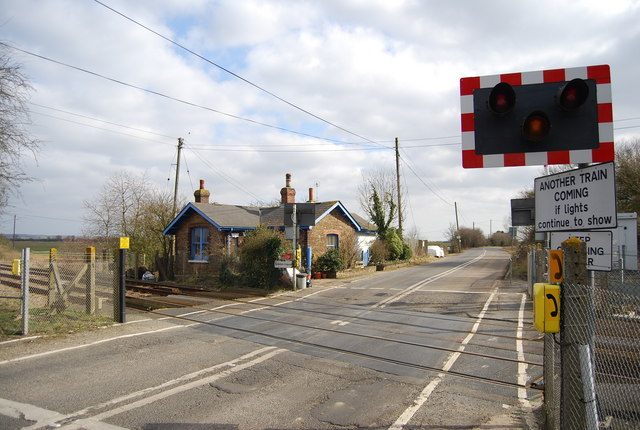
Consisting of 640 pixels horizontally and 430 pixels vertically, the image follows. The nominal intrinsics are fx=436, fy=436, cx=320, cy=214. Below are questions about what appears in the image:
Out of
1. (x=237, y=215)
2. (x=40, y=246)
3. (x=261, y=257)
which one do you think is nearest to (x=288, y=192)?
(x=237, y=215)

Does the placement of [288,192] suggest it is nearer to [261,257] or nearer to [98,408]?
[261,257]

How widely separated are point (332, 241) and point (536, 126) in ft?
80.4

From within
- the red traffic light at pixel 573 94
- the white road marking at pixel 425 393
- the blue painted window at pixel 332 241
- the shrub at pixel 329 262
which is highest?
the red traffic light at pixel 573 94

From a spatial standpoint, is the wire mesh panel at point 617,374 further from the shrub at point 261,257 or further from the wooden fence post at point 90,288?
the shrub at point 261,257

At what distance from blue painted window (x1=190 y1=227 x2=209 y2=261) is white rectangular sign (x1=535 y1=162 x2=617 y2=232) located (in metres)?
23.2

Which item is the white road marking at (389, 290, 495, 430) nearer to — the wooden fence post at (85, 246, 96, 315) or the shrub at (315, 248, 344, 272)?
the wooden fence post at (85, 246, 96, 315)

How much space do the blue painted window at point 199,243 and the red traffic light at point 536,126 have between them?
23.3 meters

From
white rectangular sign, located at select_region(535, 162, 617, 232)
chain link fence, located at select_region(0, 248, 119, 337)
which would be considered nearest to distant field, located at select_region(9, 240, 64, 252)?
chain link fence, located at select_region(0, 248, 119, 337)

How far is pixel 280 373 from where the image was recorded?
681cm

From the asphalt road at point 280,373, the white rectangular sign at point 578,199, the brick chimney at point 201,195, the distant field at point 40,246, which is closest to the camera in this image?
the white rectangular sign at point 578,199

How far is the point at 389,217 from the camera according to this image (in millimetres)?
37250

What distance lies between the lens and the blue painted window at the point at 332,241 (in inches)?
1102

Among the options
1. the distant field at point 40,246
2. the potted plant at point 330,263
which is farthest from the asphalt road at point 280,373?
the distant field at point 40,246

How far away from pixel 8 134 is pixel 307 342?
9888 millimetres
